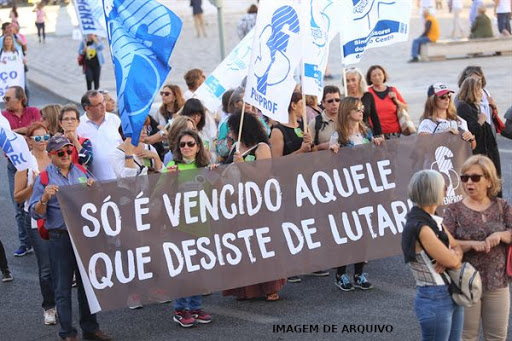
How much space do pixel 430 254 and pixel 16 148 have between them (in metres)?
4.02

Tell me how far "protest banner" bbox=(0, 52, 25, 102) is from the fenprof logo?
24.3 feet

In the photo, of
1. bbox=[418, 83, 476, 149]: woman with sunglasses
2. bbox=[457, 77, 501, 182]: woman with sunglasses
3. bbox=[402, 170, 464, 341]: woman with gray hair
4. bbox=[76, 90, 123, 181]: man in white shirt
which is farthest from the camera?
bbox=[457, 77, 501, 182]: woman with sunglasses

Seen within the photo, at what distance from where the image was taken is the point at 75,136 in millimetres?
8414

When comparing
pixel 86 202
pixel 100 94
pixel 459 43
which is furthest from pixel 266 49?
pixel 459 43

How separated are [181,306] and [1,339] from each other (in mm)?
1380

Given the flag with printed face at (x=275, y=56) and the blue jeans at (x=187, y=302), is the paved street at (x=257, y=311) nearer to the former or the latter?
the blue jeans at (x=187, y=302)

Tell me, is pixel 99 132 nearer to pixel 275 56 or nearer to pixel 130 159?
pixel 130 159

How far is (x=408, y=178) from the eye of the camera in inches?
353

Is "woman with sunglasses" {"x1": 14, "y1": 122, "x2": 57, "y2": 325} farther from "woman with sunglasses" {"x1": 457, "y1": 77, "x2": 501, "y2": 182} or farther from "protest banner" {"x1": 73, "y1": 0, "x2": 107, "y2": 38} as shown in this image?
"protest banner" {"x1": 73, "y1": 0, "x2": 107, "y2": 38}

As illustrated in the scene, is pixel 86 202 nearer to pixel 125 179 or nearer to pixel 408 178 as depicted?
pixel 125 179

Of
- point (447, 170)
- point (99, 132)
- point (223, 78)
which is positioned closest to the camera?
point (99, 132)

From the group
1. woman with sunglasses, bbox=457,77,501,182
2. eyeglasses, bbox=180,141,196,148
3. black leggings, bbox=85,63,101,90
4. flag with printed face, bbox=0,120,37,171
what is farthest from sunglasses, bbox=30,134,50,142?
black leggings, bbox=85,63,101,90

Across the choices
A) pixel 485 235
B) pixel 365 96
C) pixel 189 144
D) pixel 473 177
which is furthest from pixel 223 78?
pixel 485 235

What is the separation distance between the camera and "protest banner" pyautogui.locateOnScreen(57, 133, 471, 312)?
25.3ft
